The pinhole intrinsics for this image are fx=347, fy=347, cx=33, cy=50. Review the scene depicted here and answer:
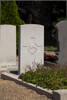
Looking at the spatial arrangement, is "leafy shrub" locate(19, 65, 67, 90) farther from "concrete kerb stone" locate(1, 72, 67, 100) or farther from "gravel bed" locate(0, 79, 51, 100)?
"gravel bed" locate(0, 79, 51, 100)

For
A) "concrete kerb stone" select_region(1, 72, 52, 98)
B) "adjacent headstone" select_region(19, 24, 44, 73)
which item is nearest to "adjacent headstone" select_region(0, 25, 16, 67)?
"adjacent headstone" select_region(19, 24, 44, 73)

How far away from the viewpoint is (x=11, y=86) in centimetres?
929

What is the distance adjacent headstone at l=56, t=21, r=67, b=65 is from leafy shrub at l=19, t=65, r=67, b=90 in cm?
199

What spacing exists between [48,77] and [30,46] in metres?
2.86

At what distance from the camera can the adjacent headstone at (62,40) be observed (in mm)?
12156

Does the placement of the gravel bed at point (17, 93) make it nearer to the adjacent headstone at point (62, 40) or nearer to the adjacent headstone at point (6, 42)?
the adjacent headstone at point (62, 40)

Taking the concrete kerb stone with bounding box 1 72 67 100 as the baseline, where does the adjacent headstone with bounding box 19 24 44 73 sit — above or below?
above

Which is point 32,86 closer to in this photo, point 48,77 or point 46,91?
point 48,77

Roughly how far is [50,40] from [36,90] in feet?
82.6

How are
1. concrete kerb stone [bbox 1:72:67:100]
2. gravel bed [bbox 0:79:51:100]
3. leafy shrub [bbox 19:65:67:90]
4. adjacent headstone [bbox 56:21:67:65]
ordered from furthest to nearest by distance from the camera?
adjacent headstone [bbox 56:21:67:65] < leafy shrub [bbox 19:65:67:90] < gravel bed [bbox 0:79:51:100] < concrete kerb stone [bbox 1:72:67:100]

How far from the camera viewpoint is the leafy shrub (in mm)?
8656

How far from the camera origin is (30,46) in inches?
461

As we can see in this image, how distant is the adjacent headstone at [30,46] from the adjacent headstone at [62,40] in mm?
738

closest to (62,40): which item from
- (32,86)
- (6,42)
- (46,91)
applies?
(6,42)
